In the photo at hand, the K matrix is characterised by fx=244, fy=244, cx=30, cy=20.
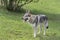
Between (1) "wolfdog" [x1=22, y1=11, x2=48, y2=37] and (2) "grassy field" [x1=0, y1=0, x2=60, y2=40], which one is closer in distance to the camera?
(1) "wolfdog" [x1=22, y1=11, x2=48, y2=37]

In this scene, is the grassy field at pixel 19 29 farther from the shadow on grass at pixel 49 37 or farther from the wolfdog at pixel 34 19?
the wolfdog at pixel 34 19

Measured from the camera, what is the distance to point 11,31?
11.2 m

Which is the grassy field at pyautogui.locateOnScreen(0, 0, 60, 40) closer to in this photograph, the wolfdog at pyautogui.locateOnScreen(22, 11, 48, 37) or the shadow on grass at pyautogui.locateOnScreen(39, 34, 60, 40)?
the shadow on grass at pyautogui.locateOnScreen(39, 34, 60, 40)

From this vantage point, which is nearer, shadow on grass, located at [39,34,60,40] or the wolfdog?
the wolfdog

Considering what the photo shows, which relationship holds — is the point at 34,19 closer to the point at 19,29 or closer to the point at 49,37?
the point at 49,37

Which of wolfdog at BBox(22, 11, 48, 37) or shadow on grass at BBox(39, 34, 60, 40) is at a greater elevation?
wolfdog at BBox(22, 11, 48, 37)

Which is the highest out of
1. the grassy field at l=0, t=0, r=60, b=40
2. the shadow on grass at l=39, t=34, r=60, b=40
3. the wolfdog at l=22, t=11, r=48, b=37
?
the wolfdog at l=22, t=11, r=48, b=37

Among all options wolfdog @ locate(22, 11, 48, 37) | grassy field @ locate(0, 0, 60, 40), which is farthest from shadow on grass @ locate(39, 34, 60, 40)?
wolfdog @ locate(22, 11, 48, 37)

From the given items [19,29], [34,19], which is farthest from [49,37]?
[19,29]

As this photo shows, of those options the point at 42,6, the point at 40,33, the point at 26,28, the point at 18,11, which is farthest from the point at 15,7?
the point at 40,33

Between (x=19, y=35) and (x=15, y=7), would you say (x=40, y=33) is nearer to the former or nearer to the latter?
(x=19, y=35)

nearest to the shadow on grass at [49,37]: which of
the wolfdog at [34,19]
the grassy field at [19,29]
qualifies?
the grassy field at [19,29]

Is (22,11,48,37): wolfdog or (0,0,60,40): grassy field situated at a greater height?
(22,11,48,37): wolfdog

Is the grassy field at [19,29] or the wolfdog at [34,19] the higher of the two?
the wolfdog at [34,19]
